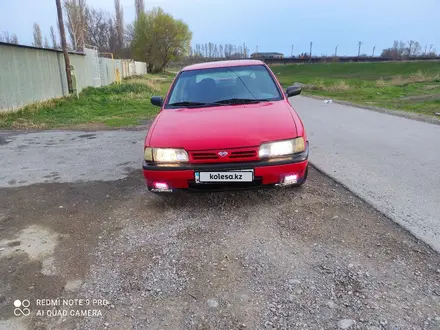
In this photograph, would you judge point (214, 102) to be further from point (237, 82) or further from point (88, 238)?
point (88, 238)

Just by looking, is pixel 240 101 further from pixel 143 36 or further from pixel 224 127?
pixel 143 36

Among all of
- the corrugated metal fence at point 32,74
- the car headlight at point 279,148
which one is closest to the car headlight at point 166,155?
the car headlight at point 279,148

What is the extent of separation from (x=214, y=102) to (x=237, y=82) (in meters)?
0.60

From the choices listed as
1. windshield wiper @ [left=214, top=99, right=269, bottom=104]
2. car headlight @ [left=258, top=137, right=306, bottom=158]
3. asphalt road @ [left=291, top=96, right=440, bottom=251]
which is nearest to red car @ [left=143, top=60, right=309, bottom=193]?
car headlight @ [left=258, top=137, right=306, bottom=158]

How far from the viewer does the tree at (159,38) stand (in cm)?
5353

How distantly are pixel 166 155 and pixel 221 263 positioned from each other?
1279 millimetres

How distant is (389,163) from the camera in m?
5.07

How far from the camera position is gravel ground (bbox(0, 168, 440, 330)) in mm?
2115

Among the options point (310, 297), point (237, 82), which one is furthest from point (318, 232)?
point (237, 82)

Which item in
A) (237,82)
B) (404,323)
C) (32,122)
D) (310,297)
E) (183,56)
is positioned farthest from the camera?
(183,56)

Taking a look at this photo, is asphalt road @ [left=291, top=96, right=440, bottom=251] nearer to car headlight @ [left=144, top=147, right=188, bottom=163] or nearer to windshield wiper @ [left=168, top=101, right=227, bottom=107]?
windshield wiper @ [left=168, top=101, right=227, bottom=107]

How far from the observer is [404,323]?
78.2 inches

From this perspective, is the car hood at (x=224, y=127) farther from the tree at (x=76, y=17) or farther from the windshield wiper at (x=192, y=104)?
the tree at (x=76, y=17)

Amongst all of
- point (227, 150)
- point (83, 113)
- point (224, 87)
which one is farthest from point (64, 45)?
point (227, 150)
